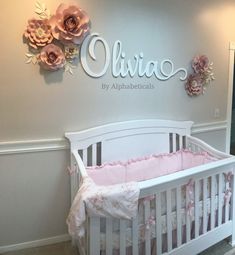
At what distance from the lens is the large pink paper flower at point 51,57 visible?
77.4 inches

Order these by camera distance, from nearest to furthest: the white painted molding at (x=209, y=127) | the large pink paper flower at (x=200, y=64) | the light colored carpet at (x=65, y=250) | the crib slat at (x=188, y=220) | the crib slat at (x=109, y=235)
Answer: the crib slat at (x=109, y=235) < the crib slat at (x=188, y=220) < the light colored carpet at (x=65, y=250) < the large pink paper flower at (x=200, y=64) < the white painted molding at (x=209, y=127)

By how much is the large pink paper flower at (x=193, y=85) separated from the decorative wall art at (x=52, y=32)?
49.8 inches

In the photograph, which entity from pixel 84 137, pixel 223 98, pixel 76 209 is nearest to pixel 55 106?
pixel 84 137

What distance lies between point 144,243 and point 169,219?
0.24 m

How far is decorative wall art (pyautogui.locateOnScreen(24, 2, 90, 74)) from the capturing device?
194cm

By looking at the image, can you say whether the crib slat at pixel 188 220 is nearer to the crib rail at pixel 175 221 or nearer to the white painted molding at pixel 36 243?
the crib rail at pixel 175 221

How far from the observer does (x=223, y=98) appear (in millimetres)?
3068

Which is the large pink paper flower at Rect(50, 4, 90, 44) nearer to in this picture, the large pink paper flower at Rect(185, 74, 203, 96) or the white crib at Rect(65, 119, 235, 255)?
the white crib at Rect(65, 119, 235, 255)

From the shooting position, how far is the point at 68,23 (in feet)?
6.43

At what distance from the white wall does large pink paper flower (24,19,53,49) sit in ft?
0.19

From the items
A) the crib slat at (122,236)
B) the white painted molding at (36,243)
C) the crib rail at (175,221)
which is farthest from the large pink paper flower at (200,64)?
the white painted molding at (36,243)

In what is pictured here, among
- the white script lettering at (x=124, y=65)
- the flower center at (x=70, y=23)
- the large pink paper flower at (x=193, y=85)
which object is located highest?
the flower center at (x=70, y=23)

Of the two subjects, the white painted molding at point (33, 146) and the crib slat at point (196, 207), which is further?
the white painted molding at point (33, 146)

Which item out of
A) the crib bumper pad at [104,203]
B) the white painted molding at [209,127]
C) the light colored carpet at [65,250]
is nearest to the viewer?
the crib bumper pad at [104,203]
